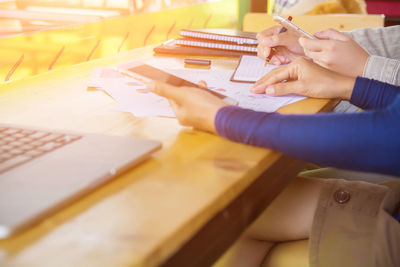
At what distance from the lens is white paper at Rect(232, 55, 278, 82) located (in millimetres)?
1065

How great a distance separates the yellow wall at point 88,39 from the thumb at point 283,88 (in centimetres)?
66

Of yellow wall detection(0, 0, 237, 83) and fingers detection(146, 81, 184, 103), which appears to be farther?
yellow wall detection(0, 0, 237, 83)

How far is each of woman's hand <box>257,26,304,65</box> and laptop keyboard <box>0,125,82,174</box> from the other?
72 cm

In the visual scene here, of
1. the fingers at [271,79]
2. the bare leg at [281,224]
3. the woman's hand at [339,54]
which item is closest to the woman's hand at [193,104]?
the fingers at [271,79]

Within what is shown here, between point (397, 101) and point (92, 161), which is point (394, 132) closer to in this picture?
point (397, 101)

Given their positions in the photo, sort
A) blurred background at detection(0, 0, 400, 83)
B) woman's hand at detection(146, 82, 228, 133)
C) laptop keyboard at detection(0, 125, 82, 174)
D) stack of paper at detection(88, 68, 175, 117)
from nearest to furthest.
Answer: laptop keyboard at detection(0, 125, 82, 174), woman's hand at detection(146, 82, 228, 133), stack of paper at detection(88, 68, 175, 117), blurred background at detection(0, 0, 400, 83)

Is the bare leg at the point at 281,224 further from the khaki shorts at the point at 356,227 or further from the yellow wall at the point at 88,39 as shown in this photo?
the yellow wall at the point at 88,39

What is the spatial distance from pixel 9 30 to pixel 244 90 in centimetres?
61

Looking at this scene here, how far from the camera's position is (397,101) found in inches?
25.1

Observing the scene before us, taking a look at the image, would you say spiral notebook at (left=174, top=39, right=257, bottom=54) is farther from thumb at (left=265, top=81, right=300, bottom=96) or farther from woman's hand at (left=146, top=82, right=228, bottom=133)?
woman's hand at (left=146, top=82, right=228, bottom=133)

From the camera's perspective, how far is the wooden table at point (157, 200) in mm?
410

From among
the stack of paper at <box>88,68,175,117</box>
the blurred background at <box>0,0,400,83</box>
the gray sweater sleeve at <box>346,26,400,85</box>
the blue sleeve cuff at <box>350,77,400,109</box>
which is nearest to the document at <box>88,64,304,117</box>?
the stack of paper at <box>88,68,175,117</box>

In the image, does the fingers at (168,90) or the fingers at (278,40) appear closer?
the fingers at (168,90)

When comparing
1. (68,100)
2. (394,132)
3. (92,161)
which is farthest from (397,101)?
(68,100)
